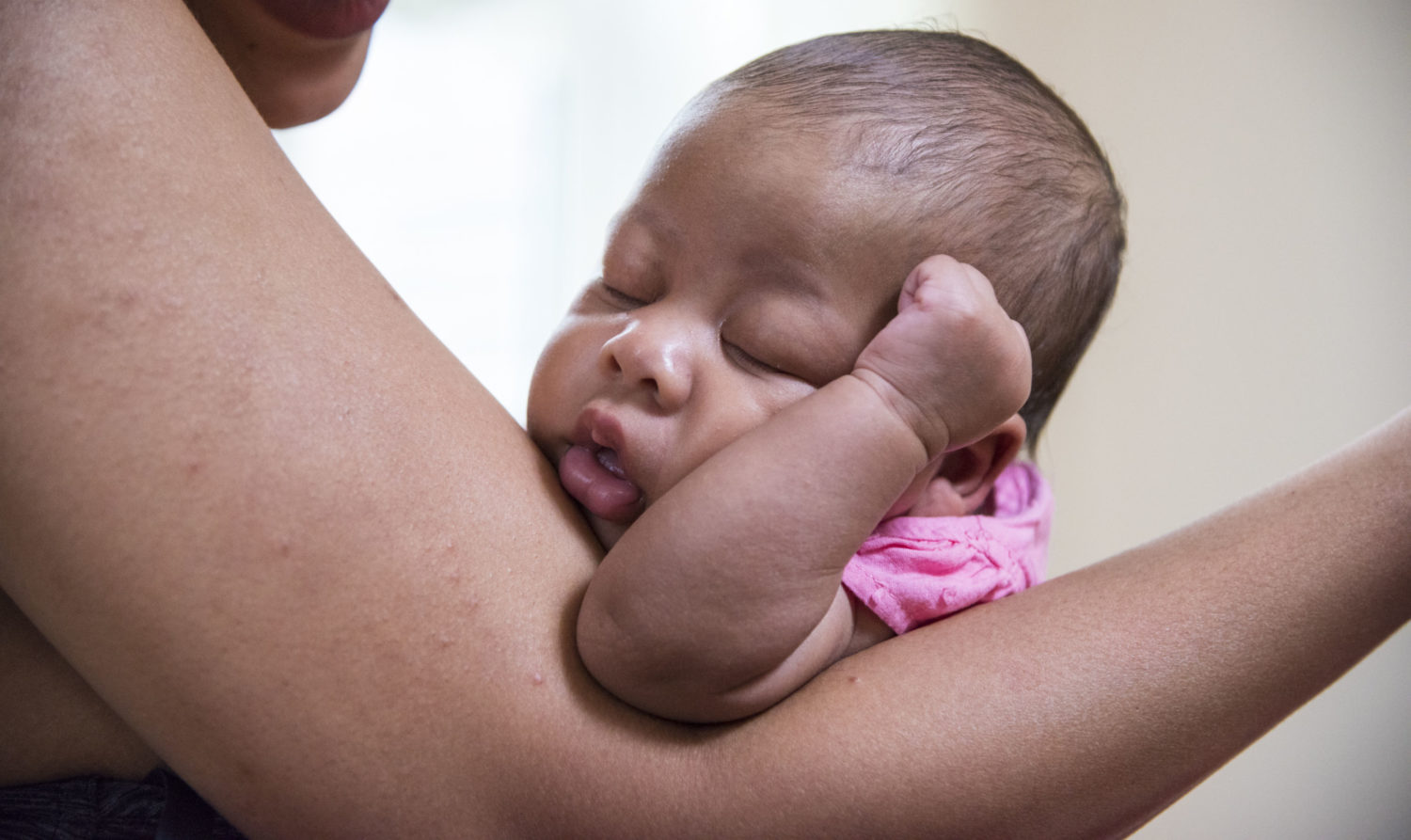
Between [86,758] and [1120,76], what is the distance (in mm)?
1862

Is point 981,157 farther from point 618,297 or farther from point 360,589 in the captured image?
point 360,589

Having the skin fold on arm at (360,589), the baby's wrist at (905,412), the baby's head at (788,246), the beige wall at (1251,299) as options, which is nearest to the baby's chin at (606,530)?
the baby's head at (788,246)

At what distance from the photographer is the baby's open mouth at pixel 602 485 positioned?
0.72 m

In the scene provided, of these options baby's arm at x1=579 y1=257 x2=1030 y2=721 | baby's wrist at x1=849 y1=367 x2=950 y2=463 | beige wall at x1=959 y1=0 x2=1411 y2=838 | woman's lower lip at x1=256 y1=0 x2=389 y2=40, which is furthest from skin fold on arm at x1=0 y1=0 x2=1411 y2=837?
beige wall at x1=959 y1=0 x2=1411 y2=838

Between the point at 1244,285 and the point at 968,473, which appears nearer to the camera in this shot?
the point at 968,473

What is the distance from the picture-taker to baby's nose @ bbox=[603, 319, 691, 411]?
0.72 m

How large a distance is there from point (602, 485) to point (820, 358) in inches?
7.9

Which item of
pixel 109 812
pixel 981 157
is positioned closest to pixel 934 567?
pixel 981 157

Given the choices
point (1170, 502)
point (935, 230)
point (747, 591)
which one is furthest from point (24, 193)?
point (1170, 502)

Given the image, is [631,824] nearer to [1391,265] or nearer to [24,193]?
[24,193]

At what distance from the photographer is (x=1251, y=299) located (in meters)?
1.58

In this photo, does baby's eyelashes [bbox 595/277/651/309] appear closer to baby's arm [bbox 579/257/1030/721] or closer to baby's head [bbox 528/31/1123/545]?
baby's head [bbox 528/31/1123/545]

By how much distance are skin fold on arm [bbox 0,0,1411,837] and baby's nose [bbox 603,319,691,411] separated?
15cm

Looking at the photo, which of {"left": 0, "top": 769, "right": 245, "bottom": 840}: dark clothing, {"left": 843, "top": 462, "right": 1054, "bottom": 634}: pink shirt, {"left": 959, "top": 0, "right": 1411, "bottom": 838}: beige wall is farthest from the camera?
{"left": 959, "top": 0, "right": 1411, "bottom": 838}: beige wall
